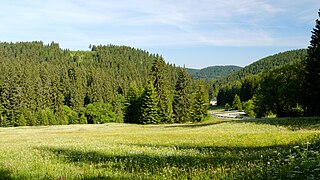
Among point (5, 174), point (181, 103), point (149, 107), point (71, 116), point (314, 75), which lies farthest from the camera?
point (71, 116)

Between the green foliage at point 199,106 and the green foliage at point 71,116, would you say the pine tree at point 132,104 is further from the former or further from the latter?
the green foliage at point 71,116

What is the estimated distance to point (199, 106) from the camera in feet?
283

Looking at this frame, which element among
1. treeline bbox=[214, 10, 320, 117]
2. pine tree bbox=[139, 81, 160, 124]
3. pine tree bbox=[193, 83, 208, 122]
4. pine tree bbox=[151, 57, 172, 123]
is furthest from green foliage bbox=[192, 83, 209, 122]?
treeline bbox=[214, 10, 320, 117]

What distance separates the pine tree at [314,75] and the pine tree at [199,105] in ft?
117

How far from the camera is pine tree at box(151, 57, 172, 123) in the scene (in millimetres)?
85062

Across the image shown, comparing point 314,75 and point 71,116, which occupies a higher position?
point 314,75

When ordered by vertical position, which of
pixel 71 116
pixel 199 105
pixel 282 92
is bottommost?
pixel 71 116

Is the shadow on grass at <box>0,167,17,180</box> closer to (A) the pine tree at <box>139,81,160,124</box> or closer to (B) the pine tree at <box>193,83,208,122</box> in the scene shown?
(A) the pine tree at <box>139,81,160,124</box>

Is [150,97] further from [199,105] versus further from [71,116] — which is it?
[71,116]

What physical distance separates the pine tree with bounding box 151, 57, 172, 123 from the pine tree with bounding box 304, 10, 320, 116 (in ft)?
132

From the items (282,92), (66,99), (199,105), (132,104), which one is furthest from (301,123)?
(66,99)

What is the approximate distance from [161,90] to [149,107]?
7.43m

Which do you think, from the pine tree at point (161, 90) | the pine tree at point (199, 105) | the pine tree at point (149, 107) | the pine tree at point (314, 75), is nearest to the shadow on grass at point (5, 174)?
the pine tree at point (314, 75)

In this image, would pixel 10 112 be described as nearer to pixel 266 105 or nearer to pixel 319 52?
pixel 266 105
